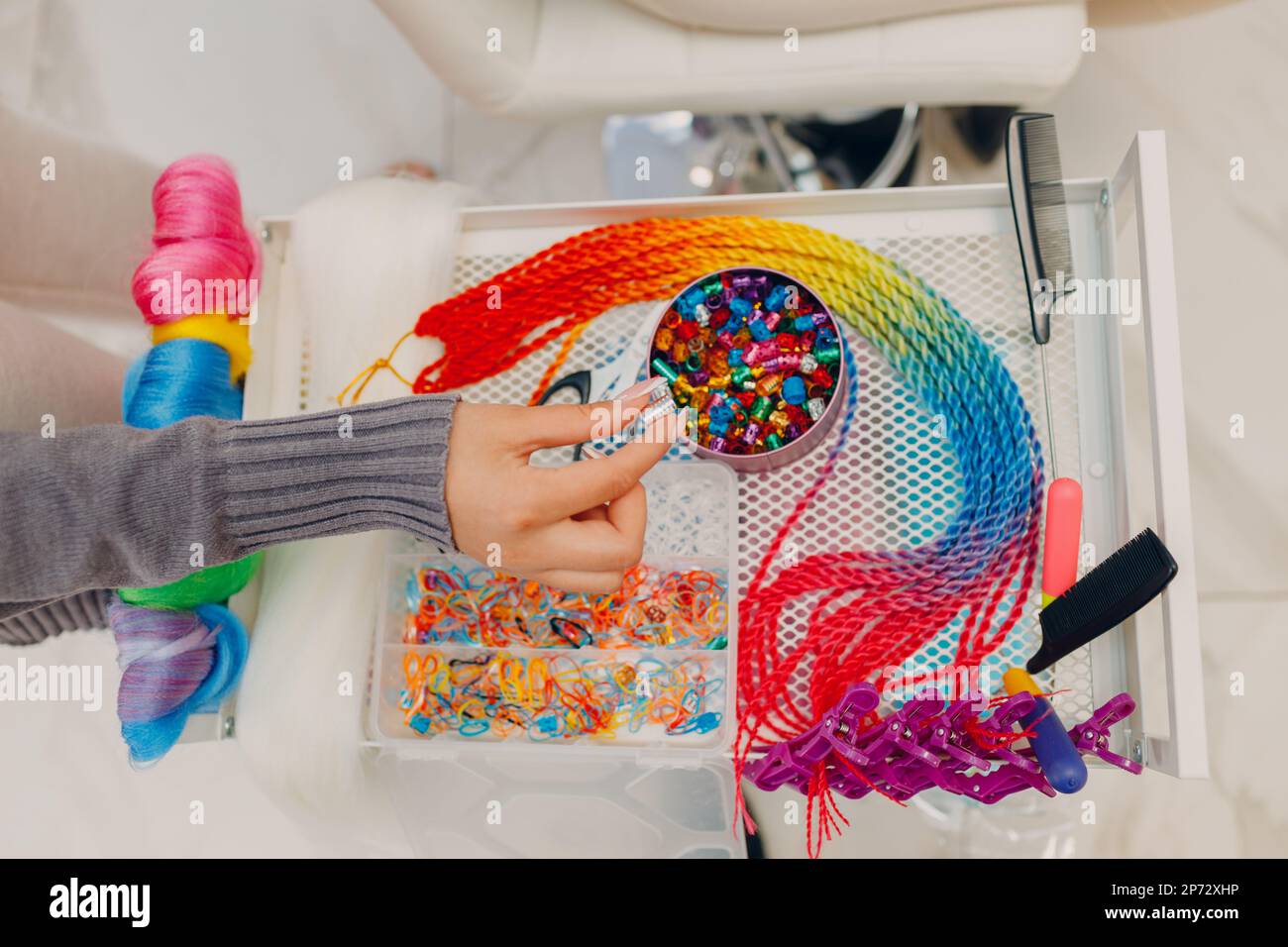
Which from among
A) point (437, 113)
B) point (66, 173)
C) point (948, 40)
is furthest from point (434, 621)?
point (437, 113)

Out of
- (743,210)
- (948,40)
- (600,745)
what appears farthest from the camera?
(948,40)

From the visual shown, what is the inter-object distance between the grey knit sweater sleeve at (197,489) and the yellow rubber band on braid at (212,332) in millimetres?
157

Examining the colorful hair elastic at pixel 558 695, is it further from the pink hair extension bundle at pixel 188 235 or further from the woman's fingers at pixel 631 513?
the pink hair extension bundle at pixel 188 235

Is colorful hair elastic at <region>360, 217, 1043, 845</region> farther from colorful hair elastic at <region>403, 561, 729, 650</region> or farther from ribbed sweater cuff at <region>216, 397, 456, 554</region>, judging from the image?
ribbed sweater cuff at <region>216, 397, 456, 554</region>

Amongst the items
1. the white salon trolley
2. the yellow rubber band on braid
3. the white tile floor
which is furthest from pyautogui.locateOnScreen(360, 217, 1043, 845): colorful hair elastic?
the white tile floor

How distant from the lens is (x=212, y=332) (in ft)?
2.41

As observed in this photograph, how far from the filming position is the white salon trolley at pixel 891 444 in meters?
0.70

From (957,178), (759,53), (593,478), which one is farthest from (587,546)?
(957,178)

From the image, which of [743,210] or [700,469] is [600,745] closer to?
[700,469]

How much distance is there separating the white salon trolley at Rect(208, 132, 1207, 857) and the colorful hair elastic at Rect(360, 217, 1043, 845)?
0.02 meters

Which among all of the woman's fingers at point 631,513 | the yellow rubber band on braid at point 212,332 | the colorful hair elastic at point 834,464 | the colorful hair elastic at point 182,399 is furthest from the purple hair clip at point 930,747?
the yellow rubber band on braid at point 212,332

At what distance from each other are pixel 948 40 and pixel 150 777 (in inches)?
56.1

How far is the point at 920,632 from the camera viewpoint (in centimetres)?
74

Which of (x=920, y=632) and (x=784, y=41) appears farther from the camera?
(x=784, y=41)
